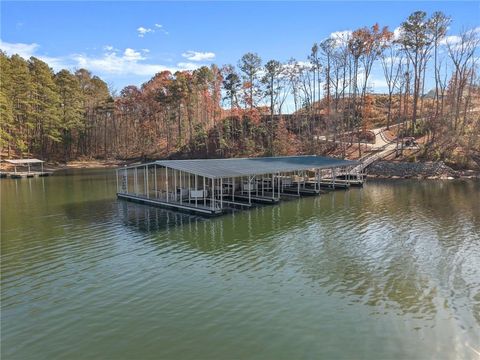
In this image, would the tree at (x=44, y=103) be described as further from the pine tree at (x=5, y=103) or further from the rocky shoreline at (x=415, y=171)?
the rocky shoreline at (x=415, y=171)

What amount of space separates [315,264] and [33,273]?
929 centimetres

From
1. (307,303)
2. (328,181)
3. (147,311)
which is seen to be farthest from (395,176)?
(147,311)

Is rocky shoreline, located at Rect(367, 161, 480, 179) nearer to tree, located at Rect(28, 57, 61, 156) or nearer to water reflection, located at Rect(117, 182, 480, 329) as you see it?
water reflection, located at Rect(117, 182, 480, 329)

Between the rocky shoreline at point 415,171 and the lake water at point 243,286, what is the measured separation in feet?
54.4

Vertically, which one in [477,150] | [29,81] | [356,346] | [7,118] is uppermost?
[29,81]

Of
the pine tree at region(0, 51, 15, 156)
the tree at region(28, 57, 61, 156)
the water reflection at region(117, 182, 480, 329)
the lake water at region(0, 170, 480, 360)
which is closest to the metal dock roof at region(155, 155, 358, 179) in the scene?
the water reflection at region(117, 182, 480, 329)

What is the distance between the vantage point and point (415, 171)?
121 ft

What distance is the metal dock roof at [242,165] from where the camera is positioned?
21.1 metres

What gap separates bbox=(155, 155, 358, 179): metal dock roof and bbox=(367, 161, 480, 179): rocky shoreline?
7.72 meters

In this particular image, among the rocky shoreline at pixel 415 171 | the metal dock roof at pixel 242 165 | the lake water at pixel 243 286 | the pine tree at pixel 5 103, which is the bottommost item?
the lake water at pixel 243 286

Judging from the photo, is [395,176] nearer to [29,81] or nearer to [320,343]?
[320,343]

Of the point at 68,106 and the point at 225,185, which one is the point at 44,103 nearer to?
the point at 68,106

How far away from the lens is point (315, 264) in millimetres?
12383

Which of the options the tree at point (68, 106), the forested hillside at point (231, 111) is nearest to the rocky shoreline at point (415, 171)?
the forested hillside at point (231, 111)
